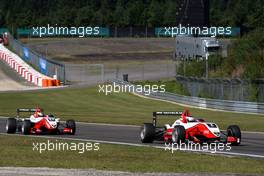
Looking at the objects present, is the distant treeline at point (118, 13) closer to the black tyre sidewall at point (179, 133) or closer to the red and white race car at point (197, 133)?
the red and white race car at point (197, 133)

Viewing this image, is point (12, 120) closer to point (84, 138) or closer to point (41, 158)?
point (84, 138)

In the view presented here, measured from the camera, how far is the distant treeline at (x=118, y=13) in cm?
11869

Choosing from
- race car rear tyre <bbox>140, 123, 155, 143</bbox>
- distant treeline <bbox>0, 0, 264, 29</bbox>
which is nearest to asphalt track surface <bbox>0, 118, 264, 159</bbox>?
race car rear tyre <bbox>140, 123, 155, 143</bbox>

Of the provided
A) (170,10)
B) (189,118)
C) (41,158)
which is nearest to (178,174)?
(41,158)

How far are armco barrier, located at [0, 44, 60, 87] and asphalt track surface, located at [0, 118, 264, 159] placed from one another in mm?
34564

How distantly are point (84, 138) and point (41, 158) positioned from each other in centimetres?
719

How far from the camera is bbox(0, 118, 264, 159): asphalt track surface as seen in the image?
20.3 metres

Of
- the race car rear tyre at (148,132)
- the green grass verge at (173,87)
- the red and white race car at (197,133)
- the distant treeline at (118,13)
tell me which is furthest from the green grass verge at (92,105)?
the distant treeline at (118,13)

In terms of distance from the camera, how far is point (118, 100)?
56094 millimetres

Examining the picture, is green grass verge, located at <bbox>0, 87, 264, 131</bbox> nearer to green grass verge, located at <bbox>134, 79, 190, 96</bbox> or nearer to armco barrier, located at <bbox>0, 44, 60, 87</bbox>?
green grass verge, located at <bbox>134, 79, 190, 96</bbox>

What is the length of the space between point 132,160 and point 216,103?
101ft

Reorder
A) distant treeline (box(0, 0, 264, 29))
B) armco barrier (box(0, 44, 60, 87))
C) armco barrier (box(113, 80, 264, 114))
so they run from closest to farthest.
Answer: armco barrier (box(113, 80, 264, 114)), armco barrier (box(0, 44, 60, 87)), distant treeline (box(0, 0, 264, 29))

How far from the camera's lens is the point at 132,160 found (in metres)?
17.2

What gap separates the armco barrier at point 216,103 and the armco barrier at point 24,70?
14.1 meters
